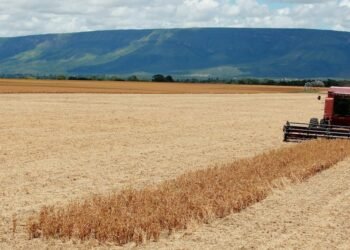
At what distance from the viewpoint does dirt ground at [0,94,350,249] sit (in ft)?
34.3

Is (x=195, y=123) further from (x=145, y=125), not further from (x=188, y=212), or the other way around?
(x=188, y=212)

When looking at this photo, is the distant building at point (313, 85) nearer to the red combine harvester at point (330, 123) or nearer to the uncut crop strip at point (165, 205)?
the red combine harvester at point (330, 123)

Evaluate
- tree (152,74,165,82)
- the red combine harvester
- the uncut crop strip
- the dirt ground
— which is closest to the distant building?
tree (152,74,165,82)

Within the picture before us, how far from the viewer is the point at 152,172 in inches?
671

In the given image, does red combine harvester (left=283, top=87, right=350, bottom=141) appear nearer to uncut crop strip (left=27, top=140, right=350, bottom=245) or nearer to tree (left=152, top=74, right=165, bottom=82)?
uncut crop strip (left=27, top=140, right=350, bottom=245)

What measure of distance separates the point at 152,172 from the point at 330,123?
1327 cm

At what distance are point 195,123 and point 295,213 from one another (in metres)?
22.6

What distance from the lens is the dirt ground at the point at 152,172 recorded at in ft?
34.3

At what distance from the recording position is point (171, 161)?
19.3 meters

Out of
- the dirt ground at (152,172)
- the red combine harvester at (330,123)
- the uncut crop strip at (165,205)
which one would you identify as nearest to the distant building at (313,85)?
the dirt ground at (152,172)

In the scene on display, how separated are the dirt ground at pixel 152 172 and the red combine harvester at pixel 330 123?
74 centimetres

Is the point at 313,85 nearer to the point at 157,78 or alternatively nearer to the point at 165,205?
the point at 157,78

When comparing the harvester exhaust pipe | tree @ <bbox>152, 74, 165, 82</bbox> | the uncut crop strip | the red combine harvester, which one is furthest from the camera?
tree @ <bbox>152, 74, 165, 82</bbox>

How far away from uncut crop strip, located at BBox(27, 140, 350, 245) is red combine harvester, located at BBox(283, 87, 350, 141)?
8.97 m
